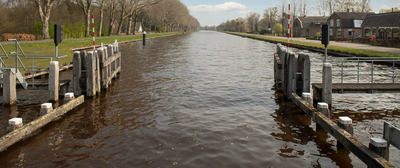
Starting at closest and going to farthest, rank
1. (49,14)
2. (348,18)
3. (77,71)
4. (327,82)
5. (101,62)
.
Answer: (327,82) < (77,71) < (101,62) < (49,14) < (348,18)

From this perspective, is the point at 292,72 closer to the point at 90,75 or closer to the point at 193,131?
the point at 193,131

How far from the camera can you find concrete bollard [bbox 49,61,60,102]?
9726 mm

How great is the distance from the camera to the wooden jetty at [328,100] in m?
5.27

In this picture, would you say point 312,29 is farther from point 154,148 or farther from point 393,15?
point 154,148

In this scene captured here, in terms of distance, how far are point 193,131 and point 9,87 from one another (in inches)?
222

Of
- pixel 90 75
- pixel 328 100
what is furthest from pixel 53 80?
pixel 328 100

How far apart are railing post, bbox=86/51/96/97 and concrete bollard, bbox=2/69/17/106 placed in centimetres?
208

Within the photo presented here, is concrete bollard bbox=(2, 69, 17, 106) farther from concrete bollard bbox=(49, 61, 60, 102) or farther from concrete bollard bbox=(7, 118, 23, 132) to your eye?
concrete bollard bbox=(7, 118, 23, 132)

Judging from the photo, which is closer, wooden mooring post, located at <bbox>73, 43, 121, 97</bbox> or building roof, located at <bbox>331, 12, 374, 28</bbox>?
wooden mooring post, located at <bbox>73, 43, 121, 97</bbox>

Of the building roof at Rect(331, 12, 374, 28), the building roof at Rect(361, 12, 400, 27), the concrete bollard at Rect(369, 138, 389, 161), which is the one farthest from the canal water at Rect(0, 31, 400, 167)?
the building roof at Rect(331, 12, 374, 28)

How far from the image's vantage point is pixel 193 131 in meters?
8.02

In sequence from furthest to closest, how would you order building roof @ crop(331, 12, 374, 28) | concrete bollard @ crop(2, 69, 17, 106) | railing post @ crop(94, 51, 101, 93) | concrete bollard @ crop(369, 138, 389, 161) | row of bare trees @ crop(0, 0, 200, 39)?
1. building roof @ crop(331, 12, 374, 28)
2. row of bare trees @ crop(0, 0, 200, 39)
3. railing post @ crop(94, 51, 101, 93)
4. concrete bollard @ crop(2, 69, 17, 106)
5. concrete bollard @ crop(369, 138, 389, 161)

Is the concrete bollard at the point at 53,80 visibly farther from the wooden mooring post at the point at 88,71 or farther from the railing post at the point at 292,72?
the railing post at the point at 292,72

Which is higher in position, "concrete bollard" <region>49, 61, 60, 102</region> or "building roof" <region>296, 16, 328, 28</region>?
"building roof" <region>296, 16, 328, 28</region>
